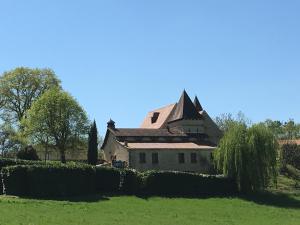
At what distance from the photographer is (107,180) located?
47188 millimetres

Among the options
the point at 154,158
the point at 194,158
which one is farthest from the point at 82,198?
the point at 194,158

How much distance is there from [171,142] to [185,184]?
22303 mm

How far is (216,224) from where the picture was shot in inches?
1227

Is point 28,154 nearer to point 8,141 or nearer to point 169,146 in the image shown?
point 169,146

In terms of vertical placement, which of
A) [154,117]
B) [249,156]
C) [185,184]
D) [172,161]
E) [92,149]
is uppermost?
[154,117]

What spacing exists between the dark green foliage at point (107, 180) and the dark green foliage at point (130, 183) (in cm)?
52

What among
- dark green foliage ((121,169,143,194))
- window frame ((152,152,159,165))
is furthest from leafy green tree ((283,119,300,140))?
dark green foliage ((121,169,143,194))

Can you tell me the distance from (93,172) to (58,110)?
2954 centimetres

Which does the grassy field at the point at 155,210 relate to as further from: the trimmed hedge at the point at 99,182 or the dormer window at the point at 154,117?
the dormer window at the point at 154,117

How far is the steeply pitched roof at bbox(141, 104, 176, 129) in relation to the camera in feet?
265

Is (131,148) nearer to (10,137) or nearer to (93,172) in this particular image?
(93,172)

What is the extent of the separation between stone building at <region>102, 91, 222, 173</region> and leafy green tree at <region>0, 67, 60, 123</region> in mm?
14232

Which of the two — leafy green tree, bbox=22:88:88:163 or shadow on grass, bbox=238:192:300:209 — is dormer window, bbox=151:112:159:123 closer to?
leafy green tree, bbox=22:88:88:163

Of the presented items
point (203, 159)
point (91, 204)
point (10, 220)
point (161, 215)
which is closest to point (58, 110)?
point (203, 159)
